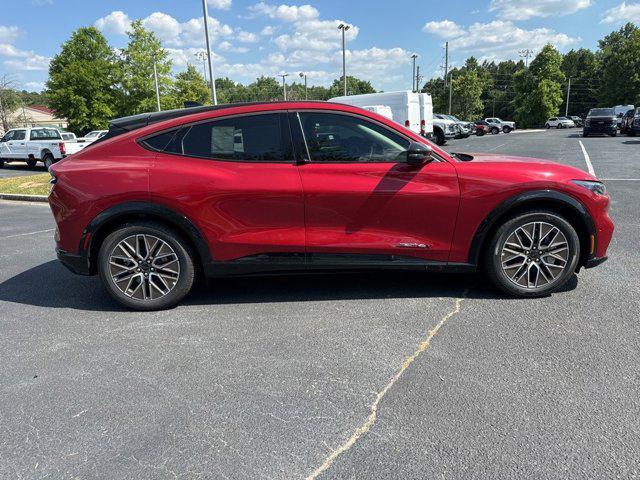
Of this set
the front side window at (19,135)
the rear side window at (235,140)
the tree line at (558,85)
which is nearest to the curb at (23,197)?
the rear side window at (235,140)

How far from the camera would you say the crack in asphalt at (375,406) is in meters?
A: 2.11

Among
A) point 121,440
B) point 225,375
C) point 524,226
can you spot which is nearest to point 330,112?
point 524,226

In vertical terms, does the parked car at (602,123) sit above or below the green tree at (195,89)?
below

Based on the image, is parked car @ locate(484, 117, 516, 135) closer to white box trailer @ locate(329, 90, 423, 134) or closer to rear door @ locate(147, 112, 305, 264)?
white box trailer @ locate(329, 90, 423, 134)

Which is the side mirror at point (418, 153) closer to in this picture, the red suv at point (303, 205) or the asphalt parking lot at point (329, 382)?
the red suv at point (303, 205)

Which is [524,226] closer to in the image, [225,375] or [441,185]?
[441,185]

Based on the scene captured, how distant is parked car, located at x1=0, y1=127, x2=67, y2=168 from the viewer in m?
18.2

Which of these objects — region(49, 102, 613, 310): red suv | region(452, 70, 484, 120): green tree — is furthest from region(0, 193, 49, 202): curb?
region(452, 70, 484, 120): green tree

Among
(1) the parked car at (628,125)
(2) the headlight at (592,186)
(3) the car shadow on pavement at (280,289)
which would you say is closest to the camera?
(2) the headlight at (592,186)

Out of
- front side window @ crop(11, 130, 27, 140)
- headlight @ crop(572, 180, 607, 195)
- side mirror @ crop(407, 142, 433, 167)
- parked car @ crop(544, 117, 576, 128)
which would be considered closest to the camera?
side mirror @ crop(407, 142, 433, 167)

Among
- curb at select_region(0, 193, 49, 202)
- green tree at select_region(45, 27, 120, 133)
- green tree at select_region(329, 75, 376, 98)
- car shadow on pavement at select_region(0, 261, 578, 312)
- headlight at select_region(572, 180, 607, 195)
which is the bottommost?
car shadow on pavement at select_region(0, 261, 578, 312)

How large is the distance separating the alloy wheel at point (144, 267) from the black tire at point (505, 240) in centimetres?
269

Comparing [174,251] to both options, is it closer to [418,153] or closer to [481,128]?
[418,153]

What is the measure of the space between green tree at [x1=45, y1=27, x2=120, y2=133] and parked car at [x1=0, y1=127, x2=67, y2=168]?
20.9 m
